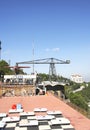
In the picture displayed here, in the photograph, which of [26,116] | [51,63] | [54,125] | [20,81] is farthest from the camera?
[51,63]


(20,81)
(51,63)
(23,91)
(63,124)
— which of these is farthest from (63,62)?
(63,124)

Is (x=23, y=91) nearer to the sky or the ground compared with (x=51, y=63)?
nearer to the ground

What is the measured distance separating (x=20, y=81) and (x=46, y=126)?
3278 cm

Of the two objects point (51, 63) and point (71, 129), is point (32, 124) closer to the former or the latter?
point (71, 129)

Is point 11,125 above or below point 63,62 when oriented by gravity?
below

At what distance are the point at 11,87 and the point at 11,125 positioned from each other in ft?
84.9

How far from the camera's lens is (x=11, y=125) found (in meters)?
15.9

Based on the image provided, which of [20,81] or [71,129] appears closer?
[71,129]

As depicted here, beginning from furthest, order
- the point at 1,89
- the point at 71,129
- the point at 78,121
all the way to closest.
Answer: the point at 1,89
the point at 78,121
the point at 71,129

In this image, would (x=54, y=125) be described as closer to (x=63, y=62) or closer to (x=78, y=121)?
(x=78, y=121)

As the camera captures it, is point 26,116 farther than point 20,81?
No

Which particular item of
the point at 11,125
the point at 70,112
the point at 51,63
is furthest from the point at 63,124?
the point at 51,63

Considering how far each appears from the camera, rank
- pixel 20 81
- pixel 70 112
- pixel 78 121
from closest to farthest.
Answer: pixel 78 121 < pixel 70 112 < pixel 20 81

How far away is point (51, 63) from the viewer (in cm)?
8569
